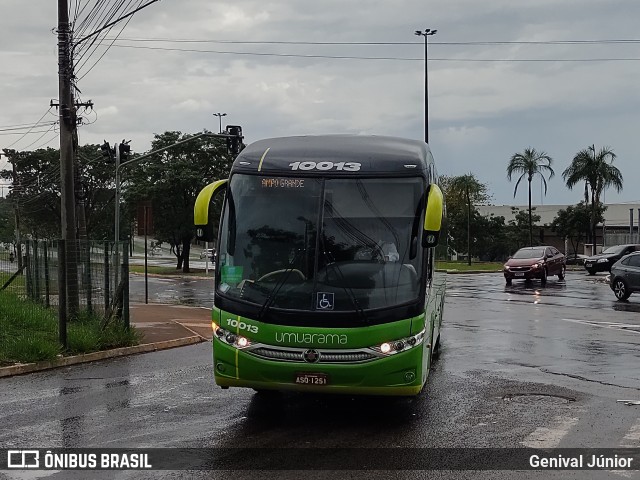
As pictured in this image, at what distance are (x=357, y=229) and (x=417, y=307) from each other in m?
1.03

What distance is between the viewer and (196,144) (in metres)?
55.7

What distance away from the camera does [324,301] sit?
7.95m

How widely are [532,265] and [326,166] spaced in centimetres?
2697

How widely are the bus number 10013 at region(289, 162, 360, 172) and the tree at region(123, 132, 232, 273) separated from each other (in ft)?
145

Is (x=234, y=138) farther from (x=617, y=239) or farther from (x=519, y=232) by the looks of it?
(x=519, y=232)

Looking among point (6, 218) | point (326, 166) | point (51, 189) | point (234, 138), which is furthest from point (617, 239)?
point (6, 218)

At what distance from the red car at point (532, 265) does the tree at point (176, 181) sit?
24420 millimetres

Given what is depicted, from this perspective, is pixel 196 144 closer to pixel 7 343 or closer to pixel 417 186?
pixel 7 343

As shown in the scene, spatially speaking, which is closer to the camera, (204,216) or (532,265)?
(204,216)

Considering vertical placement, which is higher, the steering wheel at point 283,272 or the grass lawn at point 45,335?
the steering wheel at point 283,272

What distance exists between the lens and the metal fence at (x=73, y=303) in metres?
12.9

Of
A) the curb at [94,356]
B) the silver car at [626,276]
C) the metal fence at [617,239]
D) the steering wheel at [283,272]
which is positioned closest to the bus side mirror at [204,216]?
the steering wheel at [283,272]

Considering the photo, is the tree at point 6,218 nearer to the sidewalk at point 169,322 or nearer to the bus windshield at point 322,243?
the sidewalk at point 169,322

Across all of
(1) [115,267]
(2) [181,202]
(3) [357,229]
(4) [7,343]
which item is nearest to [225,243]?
(3) [357,229]
